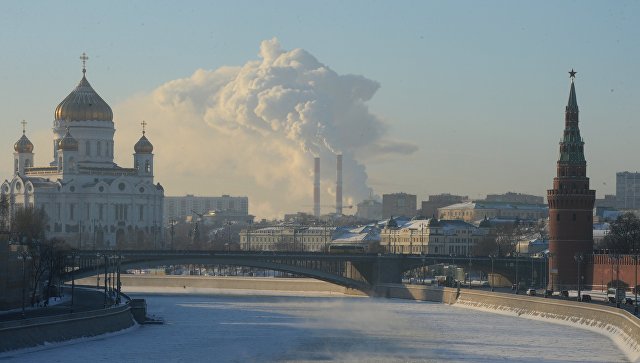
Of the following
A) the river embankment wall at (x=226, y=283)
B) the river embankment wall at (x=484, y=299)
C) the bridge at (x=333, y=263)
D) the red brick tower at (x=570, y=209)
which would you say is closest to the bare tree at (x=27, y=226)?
the bridge at (x=333, y=263)

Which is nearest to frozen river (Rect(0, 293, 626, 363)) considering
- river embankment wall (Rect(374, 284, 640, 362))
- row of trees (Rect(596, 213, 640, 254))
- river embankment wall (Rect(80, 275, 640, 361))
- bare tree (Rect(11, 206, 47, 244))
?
river embankment wall (Rect(374, 284, 640, 362))

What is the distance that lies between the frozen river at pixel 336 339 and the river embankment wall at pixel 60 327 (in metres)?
0.56

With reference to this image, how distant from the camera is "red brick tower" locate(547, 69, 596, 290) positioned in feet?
506

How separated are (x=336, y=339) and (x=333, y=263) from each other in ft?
222

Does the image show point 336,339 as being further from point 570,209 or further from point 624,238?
point 624,238

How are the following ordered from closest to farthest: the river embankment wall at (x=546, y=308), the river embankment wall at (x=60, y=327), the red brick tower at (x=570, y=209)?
the river embankment wall at (x=60, y=327)
the river embankment wall at (x=546, y=308)
the red brick tower at (x=570, y=209)

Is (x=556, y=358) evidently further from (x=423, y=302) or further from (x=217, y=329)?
(x=423, y=302)

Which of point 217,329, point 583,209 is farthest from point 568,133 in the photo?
point 217,329

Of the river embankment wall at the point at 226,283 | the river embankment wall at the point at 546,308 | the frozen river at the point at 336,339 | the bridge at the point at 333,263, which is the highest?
the bridge at the point at 333,263

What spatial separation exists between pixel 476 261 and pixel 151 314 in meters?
47.4

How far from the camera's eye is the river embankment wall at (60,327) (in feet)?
289

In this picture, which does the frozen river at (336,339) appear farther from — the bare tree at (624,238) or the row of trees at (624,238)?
the bare tree at (624,238)

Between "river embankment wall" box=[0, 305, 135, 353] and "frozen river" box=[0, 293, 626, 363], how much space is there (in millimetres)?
561

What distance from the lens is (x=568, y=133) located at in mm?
155250
